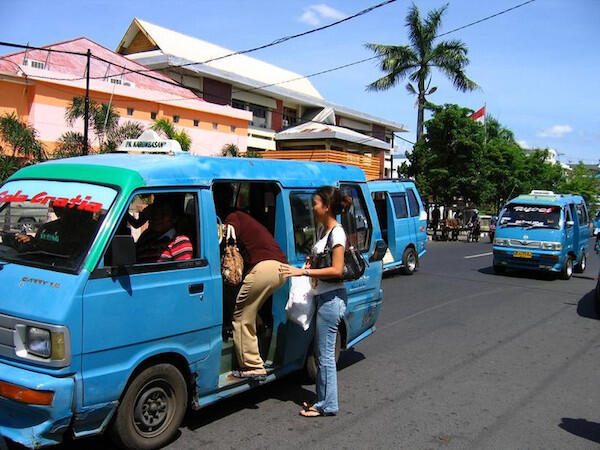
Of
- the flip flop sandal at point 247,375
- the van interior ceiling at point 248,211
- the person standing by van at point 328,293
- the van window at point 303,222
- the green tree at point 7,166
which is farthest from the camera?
the green tree at point 7,166

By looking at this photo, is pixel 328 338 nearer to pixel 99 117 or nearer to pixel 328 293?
pixel 328 293

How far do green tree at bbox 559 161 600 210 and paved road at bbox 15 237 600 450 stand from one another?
50.2 metres

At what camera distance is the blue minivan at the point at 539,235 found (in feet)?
44.1

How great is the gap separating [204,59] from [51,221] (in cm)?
2829

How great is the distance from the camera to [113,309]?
3543 millimetres

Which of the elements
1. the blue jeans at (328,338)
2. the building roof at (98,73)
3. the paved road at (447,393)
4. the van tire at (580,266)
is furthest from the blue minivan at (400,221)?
the building roof at (98,73)

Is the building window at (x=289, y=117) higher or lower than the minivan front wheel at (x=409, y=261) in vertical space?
higher

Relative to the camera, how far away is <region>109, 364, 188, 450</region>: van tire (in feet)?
12.1

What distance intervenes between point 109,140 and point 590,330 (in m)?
15.9

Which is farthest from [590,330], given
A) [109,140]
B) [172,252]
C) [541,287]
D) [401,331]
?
[109,140]

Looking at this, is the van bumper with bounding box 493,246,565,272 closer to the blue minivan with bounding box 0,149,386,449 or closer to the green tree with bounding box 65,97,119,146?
the blue minivan with bounding box 0,149,386,449

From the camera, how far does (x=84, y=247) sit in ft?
11.7

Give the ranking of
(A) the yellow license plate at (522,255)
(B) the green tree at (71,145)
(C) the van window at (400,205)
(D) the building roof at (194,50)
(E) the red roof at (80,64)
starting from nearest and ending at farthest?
(C) the van window at (400,205) < (A) the yellow license plate at (522,255) < (B) the green tree at (71,145) < (E) the red roof at (80,64) < (D) the building roof at (194,50)

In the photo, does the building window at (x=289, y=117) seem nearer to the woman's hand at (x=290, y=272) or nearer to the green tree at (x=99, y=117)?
the green tree at (x=99, y=117)
